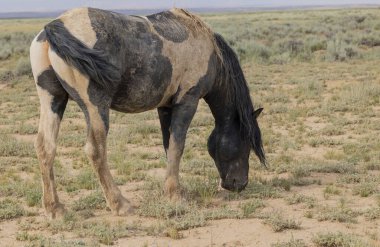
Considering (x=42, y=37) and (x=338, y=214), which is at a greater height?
(x=42, y=37)

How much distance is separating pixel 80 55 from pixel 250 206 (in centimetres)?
254

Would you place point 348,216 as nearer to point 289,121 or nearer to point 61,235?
point 61,235

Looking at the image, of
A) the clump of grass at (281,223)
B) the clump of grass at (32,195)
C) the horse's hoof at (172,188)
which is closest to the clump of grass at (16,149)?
the clump of grass at (32,195)

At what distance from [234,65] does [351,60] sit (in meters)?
18.4

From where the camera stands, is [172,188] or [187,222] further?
[172,188]

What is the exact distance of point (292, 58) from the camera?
83.1 feet

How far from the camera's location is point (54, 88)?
18.4 feet

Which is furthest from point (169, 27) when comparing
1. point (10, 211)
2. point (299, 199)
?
point (10, 211)

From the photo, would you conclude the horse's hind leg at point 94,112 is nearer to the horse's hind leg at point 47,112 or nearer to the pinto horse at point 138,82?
the pinto horse at point 138,82

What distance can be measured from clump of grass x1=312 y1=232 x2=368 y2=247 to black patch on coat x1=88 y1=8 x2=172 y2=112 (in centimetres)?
239

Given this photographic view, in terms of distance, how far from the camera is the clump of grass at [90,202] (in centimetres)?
632

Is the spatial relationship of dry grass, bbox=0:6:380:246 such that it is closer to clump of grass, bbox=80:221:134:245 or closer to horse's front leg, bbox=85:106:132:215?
clump of grass, bbox=80:221:134:245

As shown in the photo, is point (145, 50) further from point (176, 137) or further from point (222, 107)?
point (222, 107)

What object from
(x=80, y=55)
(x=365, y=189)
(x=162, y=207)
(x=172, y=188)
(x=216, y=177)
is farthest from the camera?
(x=216, y=177)
